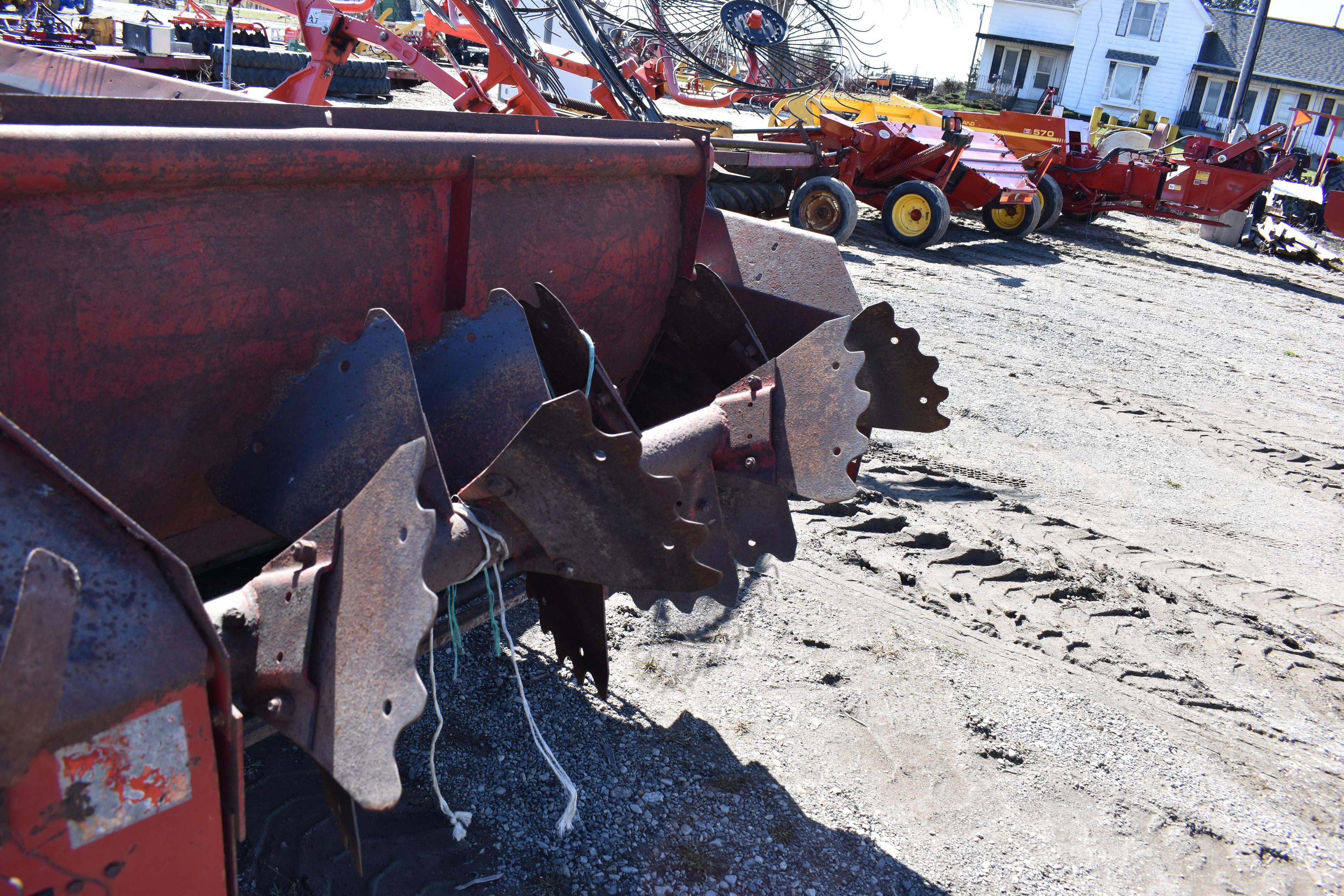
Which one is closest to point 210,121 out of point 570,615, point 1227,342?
point 570,615

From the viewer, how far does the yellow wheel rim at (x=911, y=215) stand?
9.85 metres

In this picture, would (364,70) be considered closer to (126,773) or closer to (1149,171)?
(1149,171)

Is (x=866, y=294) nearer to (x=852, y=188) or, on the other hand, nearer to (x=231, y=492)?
(x=852, y=188)

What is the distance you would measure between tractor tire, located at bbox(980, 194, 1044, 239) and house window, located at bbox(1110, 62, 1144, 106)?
112 feet

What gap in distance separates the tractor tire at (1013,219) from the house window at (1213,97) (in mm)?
36206

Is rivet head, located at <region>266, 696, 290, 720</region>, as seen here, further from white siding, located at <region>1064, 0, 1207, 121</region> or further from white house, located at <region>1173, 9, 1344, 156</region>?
white siding, located at <region>1064, 0, 1207, 121</region>

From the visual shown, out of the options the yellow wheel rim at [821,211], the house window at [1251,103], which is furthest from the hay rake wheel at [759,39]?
the house window at [1251,103]

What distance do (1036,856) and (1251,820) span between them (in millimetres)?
644

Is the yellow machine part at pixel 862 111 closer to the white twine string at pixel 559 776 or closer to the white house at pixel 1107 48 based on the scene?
the white twine string at pixel 559 776

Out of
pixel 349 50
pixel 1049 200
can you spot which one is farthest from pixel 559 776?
pixel 1049 200

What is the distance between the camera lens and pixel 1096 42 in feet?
131

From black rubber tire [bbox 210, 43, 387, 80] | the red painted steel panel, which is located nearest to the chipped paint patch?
the red painted steel panel

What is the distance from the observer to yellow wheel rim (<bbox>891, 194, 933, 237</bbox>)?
9.85 m

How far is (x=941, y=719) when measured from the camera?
2590mm
